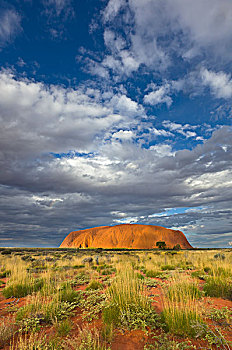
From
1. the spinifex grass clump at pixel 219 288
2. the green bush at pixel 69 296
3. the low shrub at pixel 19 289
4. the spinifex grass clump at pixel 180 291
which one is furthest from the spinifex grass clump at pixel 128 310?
the low shrub at pixel 19 289

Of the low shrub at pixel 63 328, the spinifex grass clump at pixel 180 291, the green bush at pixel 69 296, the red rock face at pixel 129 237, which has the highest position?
the red rock face at pixel 129 237

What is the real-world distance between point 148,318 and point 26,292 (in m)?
5.56

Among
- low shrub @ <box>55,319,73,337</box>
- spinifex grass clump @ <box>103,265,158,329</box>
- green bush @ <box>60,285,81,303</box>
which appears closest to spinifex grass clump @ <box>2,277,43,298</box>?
green bush @ <box>60,285,81,303</box>

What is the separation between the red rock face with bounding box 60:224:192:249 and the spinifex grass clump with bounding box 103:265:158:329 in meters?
88.5

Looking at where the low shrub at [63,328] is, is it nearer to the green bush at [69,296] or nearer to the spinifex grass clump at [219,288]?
the green bush at [69,296]

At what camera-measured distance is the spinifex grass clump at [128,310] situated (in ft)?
14.1

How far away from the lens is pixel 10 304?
6.50 meters

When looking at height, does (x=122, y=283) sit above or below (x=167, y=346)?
above

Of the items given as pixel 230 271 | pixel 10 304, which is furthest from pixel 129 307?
pixel 230 271

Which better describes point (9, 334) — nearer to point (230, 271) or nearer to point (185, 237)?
point (230, 271)

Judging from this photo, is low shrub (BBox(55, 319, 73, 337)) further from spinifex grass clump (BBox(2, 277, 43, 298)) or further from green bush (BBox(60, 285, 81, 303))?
spinifex grass clump (BBox(2, 277, 43, 298))

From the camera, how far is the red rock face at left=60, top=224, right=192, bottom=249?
91875 mm

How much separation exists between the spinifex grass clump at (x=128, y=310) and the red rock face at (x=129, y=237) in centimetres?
8848

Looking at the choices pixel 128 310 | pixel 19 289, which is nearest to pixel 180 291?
pixel 128 310
